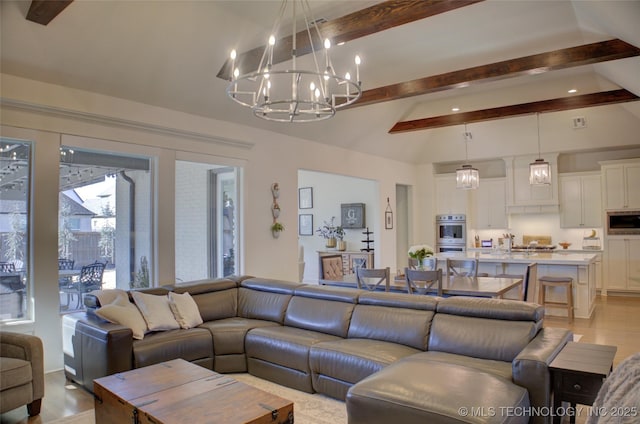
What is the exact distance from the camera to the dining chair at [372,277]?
466cm

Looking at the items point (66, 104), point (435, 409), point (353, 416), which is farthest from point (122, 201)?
point (435, 409)

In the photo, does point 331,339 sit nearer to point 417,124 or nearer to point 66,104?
point 66,104

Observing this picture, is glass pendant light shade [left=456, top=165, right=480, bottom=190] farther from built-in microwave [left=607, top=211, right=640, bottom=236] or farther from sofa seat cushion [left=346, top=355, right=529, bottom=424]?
sofa seat cushion [left=346, top=355, right=529, bottom=424]

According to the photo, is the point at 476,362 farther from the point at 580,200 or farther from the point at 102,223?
the point at 580,200

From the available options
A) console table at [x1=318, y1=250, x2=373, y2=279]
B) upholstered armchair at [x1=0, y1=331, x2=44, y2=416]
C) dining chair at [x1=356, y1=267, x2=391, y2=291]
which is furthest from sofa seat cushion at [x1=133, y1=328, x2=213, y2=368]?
console table at [x1=318, y1=250, x2=373, y2=279]

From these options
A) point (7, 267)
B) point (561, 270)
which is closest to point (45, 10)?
point (7, 267)

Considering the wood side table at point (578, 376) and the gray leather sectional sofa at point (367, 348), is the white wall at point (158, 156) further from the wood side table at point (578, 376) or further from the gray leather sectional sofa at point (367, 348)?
the wood side table at point (578, 376)

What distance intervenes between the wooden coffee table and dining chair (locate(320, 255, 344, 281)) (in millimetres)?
6333

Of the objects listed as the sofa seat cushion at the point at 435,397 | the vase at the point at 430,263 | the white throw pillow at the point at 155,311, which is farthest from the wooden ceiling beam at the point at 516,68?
the sofa seat cushion at the point at 435,397

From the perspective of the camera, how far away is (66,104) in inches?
165

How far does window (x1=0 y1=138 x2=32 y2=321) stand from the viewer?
3.88 m

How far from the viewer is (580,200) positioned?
855 cm

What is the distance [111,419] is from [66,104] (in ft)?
10.3

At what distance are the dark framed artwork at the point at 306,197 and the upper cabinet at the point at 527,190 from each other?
4674mm
